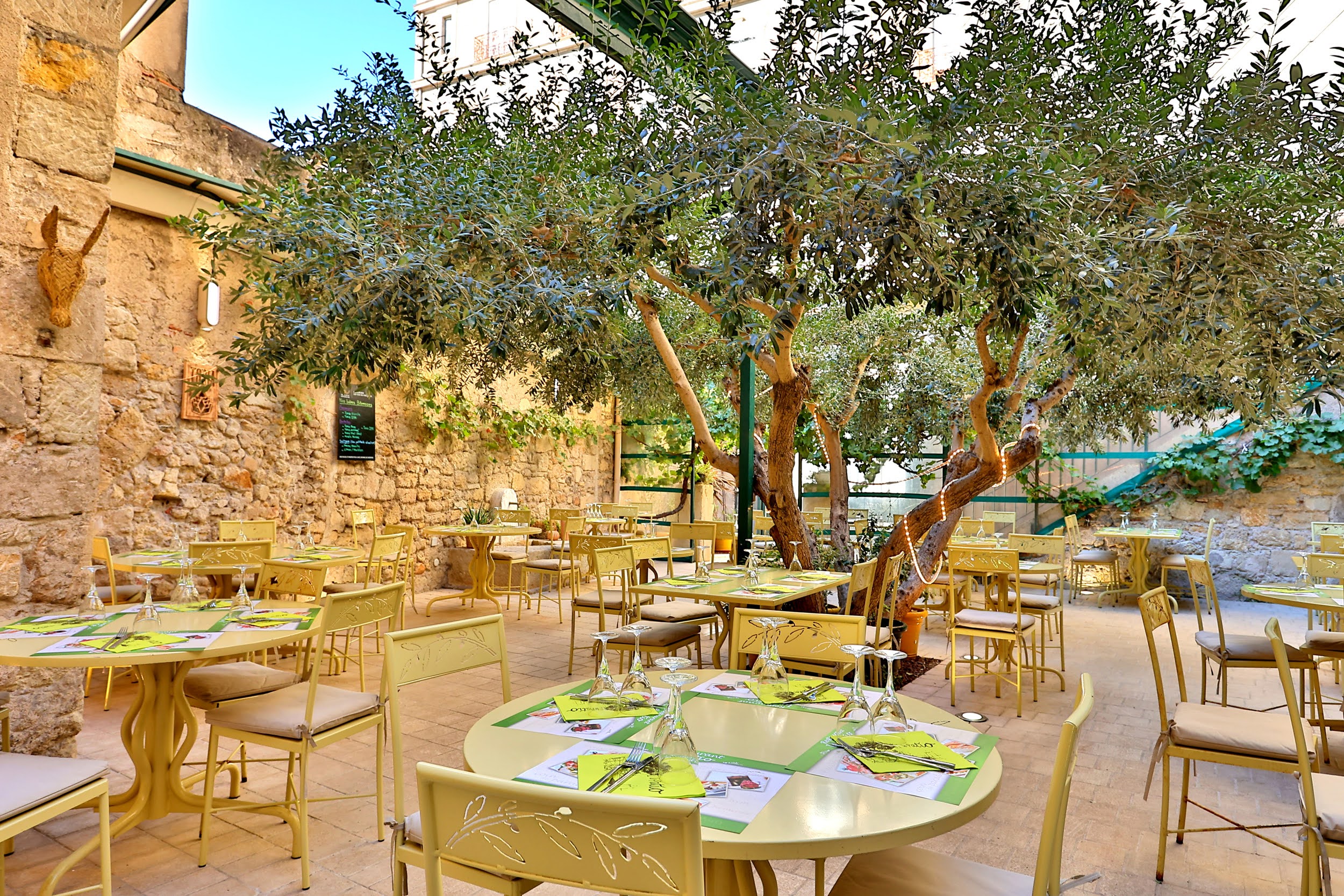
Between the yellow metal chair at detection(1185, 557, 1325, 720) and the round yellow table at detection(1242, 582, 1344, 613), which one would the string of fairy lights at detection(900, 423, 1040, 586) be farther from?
the round yellow table at detection(1242, 582, 1344, 613)

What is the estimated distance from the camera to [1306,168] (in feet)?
11.6

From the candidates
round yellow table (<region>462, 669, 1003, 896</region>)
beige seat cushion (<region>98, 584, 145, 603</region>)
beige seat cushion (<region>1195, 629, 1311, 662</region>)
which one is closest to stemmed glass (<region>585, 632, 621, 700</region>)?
round yellow table (<region>462, 669, 1003, 896</region>)

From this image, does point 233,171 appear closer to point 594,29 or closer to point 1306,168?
point 594,29

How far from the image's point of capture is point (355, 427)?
8.70m

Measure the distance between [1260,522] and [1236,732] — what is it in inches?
353

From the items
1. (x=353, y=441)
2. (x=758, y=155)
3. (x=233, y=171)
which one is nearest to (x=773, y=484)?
(x=758, y=155)

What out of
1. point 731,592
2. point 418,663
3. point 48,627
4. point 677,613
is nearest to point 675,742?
point 418,663

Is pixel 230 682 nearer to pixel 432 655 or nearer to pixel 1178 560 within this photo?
Result: pixel 432 655

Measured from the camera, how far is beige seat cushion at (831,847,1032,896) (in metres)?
1.70

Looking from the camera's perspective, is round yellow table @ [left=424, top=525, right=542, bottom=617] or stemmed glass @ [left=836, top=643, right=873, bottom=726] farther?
round yellow table @ [left=424, top=525, right=542, bottom=617]

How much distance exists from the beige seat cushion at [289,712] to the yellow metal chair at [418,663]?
1.84ft

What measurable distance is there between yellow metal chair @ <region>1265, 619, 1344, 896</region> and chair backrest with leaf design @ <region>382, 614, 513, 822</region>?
→ 226cm

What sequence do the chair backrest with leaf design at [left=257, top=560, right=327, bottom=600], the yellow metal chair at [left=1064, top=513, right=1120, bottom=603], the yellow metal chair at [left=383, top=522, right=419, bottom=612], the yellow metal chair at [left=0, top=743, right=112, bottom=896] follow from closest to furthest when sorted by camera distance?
the yellow metal chair at [left=0, top=743, right=112, bottom=896]
the chair backrest with leaf design at [left=257, top=560, right=327, bottom=600]
the yellow metal chair at [left=383, top=522, right=419, bottom=612]
the yellow metal chair at [left=1064, top=513, right=1120, bottom=603]

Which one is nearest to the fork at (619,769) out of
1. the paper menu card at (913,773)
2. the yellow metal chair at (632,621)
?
the paper menu card at (913,773)
